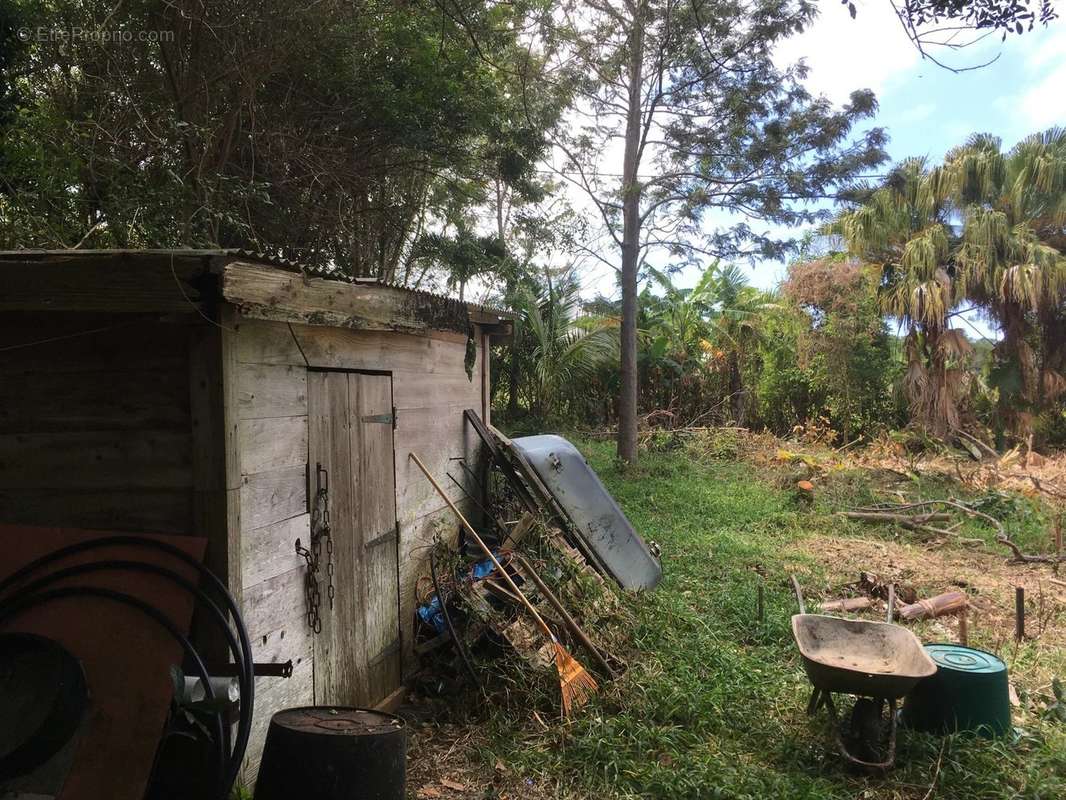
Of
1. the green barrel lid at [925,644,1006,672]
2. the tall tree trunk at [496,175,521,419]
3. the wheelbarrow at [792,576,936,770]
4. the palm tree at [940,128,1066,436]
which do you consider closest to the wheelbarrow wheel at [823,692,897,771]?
the wheelbarrow at [792,576,936,770]

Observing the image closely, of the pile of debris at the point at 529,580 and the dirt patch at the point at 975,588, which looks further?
the dirt patch at the point at 975,588

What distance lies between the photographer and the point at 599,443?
52.8ft

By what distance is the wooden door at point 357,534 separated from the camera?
3818 millimetres

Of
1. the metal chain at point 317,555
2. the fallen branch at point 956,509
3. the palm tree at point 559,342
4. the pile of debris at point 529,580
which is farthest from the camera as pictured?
the palm tree at point 559,342

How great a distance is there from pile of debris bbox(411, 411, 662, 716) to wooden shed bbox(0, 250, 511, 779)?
100 cm

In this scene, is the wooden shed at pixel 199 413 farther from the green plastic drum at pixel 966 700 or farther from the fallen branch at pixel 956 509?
the fallen branch at pixel 956 509

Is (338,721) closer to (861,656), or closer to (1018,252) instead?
(861,656)

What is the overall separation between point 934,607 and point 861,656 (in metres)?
2.45

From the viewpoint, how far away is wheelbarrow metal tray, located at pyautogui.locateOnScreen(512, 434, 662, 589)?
6.42m

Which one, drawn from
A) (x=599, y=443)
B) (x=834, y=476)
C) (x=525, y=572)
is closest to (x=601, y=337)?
(x=599, y=443)

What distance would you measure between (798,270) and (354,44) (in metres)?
14.0

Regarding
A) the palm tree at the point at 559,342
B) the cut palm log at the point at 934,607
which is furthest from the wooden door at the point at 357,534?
the palm tree at the point at 559,342

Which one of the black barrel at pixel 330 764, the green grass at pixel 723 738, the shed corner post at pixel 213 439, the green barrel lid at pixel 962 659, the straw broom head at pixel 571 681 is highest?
the shed corner post at pixel 213 439

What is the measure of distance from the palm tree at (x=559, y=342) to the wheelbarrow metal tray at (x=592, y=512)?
9.21m
